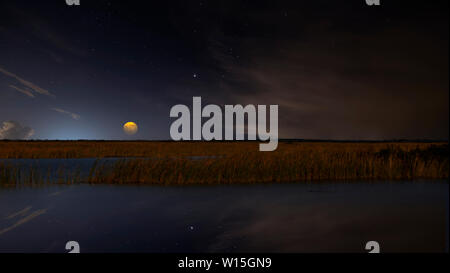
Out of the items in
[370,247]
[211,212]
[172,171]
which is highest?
[172,171]

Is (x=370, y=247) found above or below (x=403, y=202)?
below

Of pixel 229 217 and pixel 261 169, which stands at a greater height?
pixel 261 169

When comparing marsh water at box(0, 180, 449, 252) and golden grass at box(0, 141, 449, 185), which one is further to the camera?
golden grass at box(0, 141, 449, 185)

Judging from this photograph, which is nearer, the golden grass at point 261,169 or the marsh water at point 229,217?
the marsh water at point 229,217

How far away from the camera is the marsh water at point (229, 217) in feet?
26.1

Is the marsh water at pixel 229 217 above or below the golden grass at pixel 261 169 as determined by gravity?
below

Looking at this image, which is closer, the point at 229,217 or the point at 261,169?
the point at 229,217

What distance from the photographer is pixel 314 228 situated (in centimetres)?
930

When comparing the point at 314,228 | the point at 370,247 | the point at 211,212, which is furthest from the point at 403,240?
the point at 211,212

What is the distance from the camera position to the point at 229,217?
10352mm

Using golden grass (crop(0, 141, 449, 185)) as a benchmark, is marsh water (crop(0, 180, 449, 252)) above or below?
below

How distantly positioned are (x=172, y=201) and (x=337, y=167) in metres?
7.89

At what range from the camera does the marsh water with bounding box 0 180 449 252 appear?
797 cm
